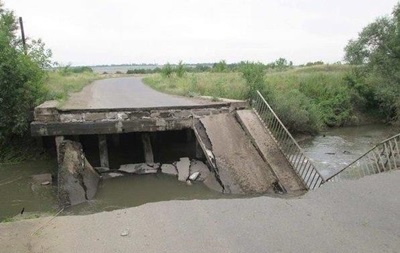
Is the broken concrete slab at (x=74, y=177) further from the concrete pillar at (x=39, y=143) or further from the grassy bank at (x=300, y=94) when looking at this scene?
the grassy bank at (x=300, y=94)

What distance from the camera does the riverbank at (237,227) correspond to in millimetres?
4855

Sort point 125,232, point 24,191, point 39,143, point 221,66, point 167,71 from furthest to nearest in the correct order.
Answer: point 221,66
point 167,71
point 39,143
point 24,191
point 125,232

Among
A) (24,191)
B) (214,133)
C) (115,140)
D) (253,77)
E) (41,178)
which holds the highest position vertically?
(253,77)

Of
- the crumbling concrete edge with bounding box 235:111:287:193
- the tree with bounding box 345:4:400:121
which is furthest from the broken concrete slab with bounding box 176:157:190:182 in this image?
the tree with bounding box 345:4:400:121

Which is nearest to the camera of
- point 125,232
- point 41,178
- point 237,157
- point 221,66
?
point 125,232

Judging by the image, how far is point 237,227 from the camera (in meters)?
5.46

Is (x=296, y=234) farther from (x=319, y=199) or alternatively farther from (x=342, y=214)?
(x=319, y=199)

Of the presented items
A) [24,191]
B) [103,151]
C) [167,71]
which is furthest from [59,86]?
[167,71]

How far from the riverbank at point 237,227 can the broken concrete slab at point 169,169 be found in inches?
152

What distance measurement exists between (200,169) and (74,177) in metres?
3.36

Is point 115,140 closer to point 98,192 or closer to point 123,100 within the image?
point 123,100

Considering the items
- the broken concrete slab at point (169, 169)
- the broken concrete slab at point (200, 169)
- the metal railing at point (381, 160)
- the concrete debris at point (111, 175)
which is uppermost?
the metal railing at point (381, 160)

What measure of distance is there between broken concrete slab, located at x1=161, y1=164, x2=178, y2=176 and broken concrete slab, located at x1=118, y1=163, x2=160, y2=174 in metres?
0.21

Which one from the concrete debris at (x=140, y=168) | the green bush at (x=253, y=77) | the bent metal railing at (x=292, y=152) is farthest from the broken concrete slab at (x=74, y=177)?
the green bush at (x=253, y=77)
